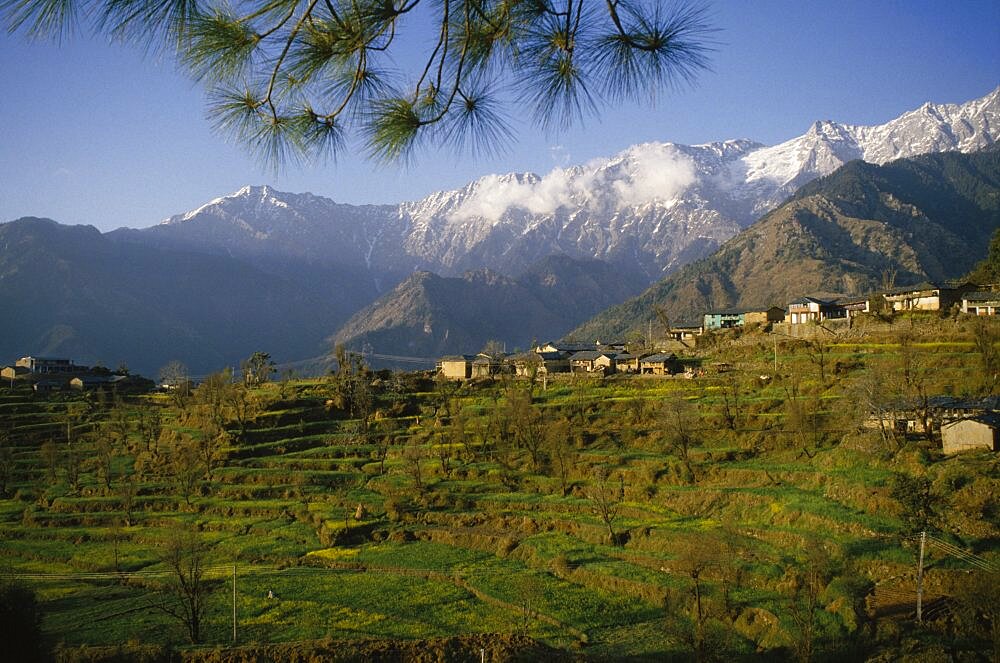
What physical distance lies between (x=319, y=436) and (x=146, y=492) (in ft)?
36.4

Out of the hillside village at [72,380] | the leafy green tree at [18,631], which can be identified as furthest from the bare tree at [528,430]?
the hillside village at [72,380]

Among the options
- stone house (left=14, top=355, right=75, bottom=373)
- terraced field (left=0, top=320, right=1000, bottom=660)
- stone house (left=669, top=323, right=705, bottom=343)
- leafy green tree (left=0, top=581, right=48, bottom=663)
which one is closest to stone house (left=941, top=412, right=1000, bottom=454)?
terraced field (left=0, top=320, right=1000, bottom=660)

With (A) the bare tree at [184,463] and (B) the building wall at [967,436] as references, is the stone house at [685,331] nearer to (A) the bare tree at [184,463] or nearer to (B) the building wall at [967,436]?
(B) the building wall at [967,436]

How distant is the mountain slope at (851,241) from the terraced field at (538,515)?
8154 centimetres

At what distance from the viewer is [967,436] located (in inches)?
1021

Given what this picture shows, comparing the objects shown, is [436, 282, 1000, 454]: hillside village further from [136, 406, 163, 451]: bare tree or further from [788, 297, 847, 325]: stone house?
[136, 406, 163, 451]: bare tree

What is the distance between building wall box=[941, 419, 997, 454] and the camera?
25438mm

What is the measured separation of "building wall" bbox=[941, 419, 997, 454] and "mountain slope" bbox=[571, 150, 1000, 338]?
8824cm

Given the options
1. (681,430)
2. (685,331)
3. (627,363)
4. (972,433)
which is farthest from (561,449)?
(685,331)

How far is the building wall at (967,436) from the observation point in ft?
83.5

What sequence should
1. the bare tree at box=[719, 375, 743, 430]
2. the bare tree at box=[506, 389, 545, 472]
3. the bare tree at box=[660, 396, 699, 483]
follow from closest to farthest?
the bare tree at box=[660, 396, 699, 483]
the bare tree at box=[719, 375, 743, 430]
the bare tree at box=[506, 389, 545, 472]

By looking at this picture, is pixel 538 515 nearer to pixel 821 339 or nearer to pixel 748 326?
pixel 821 339

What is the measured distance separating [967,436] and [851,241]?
409ft

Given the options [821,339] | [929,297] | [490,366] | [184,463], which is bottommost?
[184,463]
